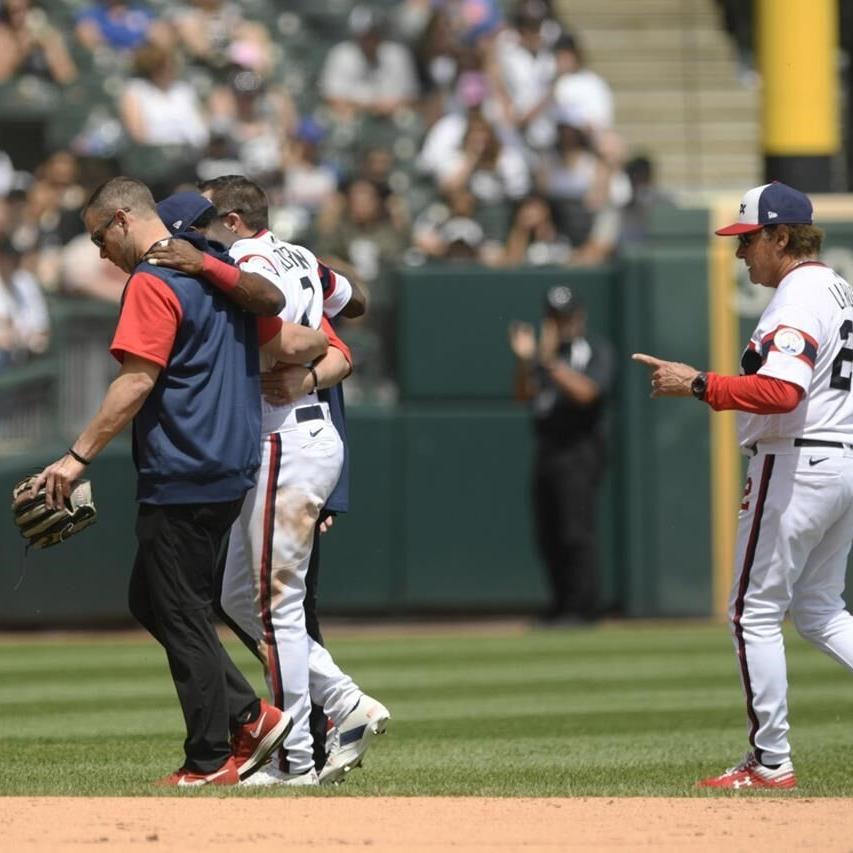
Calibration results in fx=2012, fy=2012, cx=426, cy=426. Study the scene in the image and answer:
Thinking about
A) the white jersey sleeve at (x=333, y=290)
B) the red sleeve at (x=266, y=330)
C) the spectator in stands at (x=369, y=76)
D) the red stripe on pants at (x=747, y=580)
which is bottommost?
the red stripe on pants at (x=747, y=580)

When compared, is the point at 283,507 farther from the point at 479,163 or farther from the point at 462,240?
the point at 479,163

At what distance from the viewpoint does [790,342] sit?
6195mm

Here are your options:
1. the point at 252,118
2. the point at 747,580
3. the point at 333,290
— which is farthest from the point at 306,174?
the point at 747,580

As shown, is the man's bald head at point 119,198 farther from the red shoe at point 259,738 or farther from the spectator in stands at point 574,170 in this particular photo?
the spectator in stands at point 574,170

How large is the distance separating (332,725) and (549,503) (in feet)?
20.8

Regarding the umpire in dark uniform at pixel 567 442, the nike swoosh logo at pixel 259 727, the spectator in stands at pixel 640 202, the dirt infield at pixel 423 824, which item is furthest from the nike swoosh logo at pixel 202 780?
the spectator in stands at pixel 640 202

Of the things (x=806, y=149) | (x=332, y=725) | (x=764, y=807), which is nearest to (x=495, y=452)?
(x=806, y=149)

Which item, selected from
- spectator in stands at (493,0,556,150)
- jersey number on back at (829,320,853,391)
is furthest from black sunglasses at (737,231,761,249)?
spectator in stands at (493,0,556,150)

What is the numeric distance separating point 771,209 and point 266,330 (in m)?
1.65

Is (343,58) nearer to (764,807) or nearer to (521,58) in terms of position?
(521,58)

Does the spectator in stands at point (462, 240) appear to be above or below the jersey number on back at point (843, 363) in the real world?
above

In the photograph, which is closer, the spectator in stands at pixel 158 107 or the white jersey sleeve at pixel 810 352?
the white jersey sleeve at pixel 810 352

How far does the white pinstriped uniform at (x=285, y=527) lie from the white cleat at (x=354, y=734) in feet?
0.47

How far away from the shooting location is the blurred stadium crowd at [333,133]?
1412 centimetres
